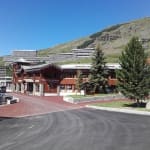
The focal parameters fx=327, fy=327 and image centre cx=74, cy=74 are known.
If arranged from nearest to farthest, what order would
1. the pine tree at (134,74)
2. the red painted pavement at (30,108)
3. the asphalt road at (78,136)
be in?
the asphalt road at (78,136), the red painted pavement at (30,108), the pine tree at (134,74)

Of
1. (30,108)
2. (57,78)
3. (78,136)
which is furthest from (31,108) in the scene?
(57,78)

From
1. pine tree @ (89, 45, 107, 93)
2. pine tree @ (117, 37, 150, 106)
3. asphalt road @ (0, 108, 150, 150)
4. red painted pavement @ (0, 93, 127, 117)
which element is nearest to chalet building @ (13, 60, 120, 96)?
pine tree @ (89, 45, 107, 93)

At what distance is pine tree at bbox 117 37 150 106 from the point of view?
4628 centimetres

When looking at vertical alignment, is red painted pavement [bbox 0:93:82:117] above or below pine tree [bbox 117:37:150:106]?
below

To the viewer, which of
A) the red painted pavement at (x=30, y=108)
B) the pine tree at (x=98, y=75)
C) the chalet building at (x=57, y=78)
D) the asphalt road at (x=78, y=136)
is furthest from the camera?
the chalet building at (x=57, y=78)

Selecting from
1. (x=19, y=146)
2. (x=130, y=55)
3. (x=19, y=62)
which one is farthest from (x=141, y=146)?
(x=19, y=62)

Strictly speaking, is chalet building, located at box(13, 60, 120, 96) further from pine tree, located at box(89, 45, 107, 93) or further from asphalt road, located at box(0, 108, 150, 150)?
asphalt road, located at box(0, 108, 150, 150)

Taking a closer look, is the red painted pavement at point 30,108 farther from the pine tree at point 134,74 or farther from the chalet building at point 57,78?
the chalet building at point 57,78

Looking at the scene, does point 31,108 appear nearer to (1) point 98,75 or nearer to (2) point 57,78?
(1) point 98,75

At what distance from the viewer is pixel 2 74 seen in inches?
4916

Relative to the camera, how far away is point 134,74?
153 ft

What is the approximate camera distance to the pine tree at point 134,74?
152 feet

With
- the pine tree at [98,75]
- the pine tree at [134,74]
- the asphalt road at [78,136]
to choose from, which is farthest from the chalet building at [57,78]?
the asphalt road at [78,136]

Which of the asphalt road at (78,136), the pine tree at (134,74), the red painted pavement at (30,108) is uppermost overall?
the pine tree at (134,74)
